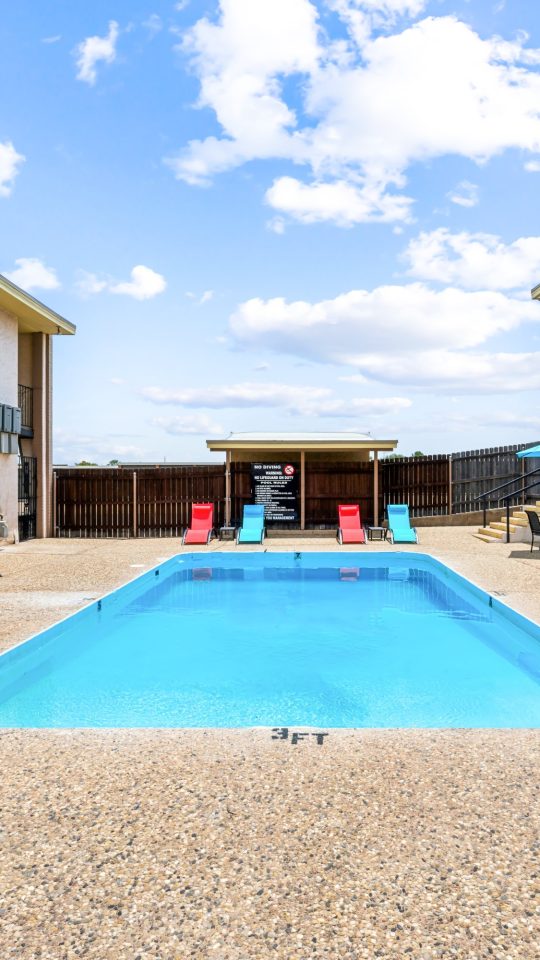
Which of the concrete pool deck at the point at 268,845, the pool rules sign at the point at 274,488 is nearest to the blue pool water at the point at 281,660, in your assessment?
the concrete pool deck at the point at 268,845

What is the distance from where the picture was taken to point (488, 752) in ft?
12.4

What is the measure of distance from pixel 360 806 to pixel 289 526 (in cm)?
1442

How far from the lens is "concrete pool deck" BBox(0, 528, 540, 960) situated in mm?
2207

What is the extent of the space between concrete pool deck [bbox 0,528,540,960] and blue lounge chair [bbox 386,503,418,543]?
10.8 m

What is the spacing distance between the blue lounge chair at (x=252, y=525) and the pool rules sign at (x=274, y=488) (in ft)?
1.02

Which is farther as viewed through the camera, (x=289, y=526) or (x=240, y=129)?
(x=289, y=526)

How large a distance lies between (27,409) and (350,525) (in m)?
9.37

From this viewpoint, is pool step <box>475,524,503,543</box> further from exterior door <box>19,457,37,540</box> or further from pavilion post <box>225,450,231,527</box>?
exterior door <box>19,457,37,540</box>

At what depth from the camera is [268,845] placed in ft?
9.02

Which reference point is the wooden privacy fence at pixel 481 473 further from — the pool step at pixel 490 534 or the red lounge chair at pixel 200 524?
the red lounge chair at pixel 200 524

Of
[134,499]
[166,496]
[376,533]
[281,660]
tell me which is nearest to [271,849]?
[281,660]

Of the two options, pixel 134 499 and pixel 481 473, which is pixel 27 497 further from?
pixel 481 473

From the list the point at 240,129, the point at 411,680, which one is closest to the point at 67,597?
the point at 411,680

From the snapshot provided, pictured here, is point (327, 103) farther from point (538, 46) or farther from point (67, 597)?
point (67, 597)
